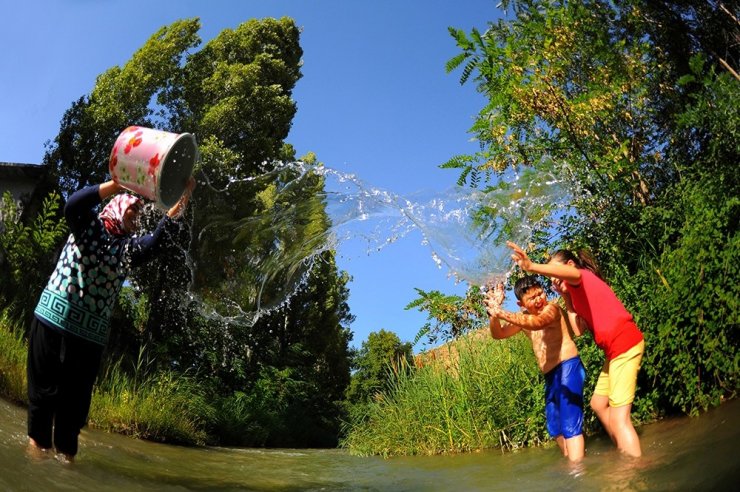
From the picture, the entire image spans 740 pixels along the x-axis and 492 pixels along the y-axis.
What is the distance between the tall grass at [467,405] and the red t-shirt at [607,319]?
219cm

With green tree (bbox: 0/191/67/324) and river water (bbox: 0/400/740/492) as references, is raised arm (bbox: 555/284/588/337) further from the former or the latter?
green tree (bbox: 0/191/67/324)

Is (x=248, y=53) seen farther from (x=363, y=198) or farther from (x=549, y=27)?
(x=363, y=198)

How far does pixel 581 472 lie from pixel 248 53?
1512 cm

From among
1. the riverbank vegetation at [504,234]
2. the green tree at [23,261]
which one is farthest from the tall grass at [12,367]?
the green tree at [23,261]

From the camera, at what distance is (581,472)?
12.1 feet

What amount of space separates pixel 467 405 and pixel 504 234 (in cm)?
209

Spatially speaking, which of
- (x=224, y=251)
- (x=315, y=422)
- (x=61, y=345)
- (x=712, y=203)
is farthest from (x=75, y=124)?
(x=712, y=203)

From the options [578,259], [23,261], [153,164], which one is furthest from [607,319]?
[23,261]

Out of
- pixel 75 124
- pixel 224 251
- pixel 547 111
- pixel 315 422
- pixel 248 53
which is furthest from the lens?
pixel 315 422

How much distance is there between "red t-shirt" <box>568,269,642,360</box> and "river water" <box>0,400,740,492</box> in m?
0.69

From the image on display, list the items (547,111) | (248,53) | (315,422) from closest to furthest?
1. (547,111)
2. (248,53)
3. (315,422)

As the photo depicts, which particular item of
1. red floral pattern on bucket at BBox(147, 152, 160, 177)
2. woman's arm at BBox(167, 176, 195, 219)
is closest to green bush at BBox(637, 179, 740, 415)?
woman's arm at BBox(167, 176, 195, 219)

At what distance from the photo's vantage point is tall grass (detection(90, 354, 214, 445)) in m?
7.97

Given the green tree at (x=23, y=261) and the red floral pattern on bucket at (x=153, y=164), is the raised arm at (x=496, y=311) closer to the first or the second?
the red floral pattern on bucket at (x=153, y=164)
